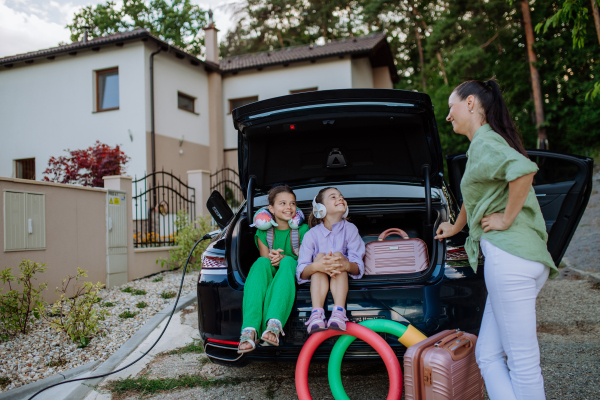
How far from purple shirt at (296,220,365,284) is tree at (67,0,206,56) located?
93.6ft

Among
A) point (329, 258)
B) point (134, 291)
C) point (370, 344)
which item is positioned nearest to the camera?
point (370, 344)

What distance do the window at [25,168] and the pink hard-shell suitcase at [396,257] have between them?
16098mm

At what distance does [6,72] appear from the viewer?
15.9 meters

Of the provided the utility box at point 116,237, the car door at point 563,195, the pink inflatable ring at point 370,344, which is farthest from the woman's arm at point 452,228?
the utility box at point 116,237

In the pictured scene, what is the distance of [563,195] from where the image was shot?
10.4ft

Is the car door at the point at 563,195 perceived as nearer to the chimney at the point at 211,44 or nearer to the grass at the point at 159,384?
the grass at the point at 159,384

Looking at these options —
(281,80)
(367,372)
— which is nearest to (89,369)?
(367,372)

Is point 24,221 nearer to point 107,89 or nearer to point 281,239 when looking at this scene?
point 281,239

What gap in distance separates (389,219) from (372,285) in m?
1.34

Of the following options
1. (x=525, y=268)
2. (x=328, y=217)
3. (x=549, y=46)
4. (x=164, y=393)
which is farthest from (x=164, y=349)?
(x=549, y=46)

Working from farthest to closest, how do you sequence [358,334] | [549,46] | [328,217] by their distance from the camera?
[549,46] → [328,217] → [358,334]

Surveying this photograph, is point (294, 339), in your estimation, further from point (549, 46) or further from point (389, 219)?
point (549, 46)

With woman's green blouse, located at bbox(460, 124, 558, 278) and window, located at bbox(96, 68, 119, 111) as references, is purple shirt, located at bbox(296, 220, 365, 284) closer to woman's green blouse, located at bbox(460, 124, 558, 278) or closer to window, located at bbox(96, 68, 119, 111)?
woman's green blouse, located at bbox(460, 124, 558, 278)

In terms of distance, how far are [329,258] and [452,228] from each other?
2.44ft
